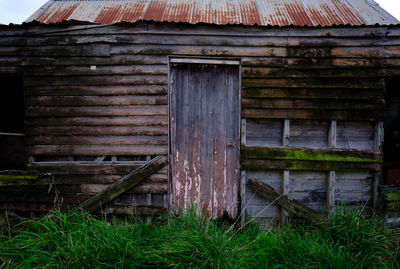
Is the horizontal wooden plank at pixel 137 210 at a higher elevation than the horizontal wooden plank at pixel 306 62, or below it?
below

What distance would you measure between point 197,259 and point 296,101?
2.70 meters

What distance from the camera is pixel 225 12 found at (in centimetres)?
405

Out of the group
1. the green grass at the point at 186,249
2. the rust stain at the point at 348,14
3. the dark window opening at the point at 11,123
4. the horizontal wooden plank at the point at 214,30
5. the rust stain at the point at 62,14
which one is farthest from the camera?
the dark window opening at the point at 11,123

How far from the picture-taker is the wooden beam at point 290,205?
12.4ft

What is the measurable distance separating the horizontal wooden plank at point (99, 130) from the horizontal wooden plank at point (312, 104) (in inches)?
56.7

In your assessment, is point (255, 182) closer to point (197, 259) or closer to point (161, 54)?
point (197, 259)

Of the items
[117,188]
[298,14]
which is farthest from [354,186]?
[117,188]

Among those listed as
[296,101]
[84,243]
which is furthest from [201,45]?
[84,243]

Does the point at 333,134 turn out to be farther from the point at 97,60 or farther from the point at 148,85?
the point at 97,60

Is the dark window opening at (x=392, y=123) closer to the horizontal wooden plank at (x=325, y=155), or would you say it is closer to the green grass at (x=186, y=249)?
the horizontal wooden plank at (x=325, y=155)

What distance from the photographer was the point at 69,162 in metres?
3.81

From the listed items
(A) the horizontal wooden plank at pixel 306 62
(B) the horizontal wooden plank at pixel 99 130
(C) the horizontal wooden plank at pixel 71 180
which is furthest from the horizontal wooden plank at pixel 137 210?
(A) the horizontal wooden plank at pixel 306 62

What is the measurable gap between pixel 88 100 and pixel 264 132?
2.81m

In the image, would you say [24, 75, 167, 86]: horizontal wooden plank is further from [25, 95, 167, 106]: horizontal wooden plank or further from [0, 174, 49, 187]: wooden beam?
[0, 174, 49, 187]: wooden beam
